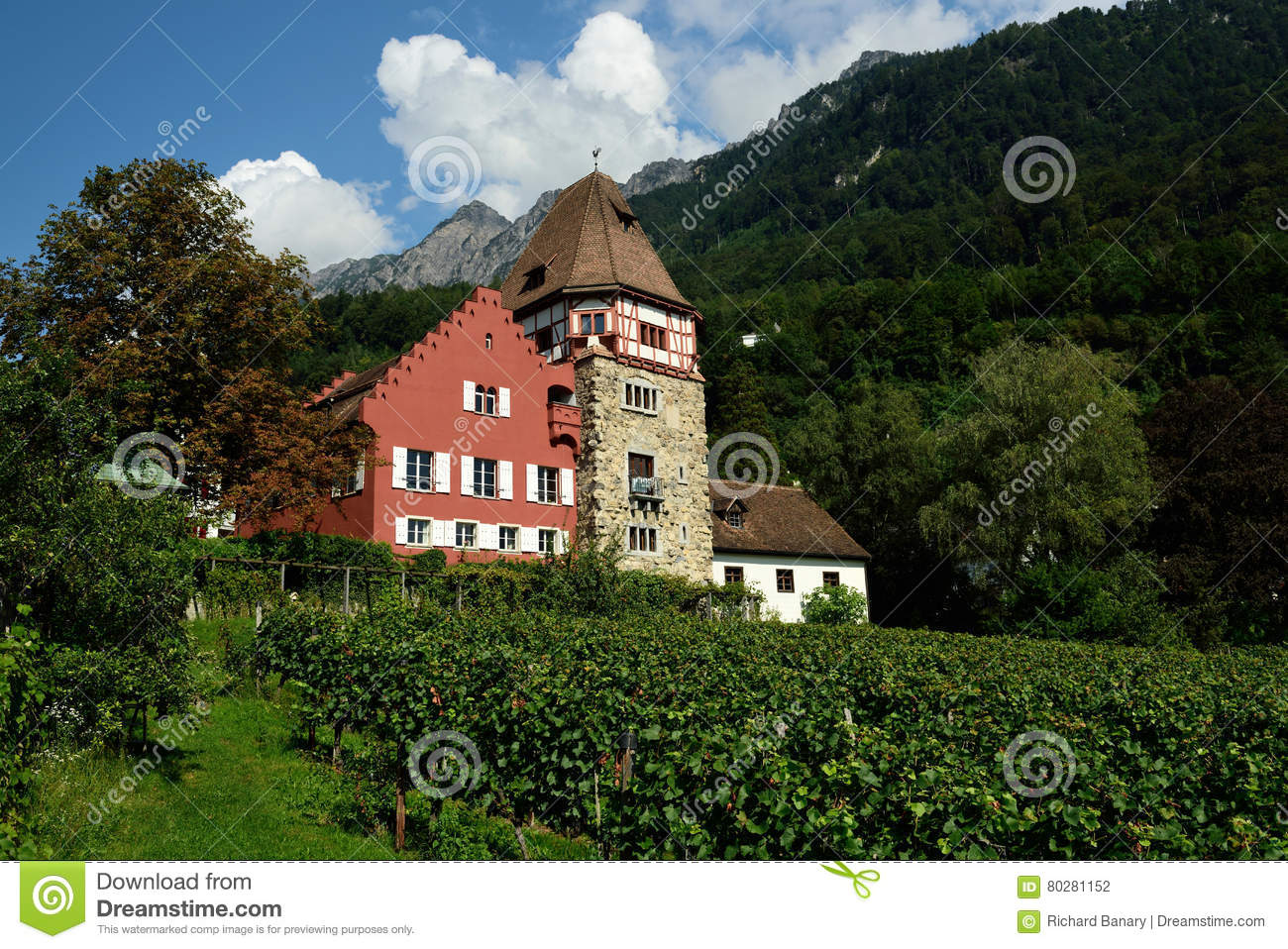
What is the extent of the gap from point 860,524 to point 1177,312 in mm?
42488

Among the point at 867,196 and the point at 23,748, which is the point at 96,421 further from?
the point at 867,196

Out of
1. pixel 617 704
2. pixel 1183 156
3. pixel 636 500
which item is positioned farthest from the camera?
pixel 1183 156

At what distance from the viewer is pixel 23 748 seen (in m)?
8.17

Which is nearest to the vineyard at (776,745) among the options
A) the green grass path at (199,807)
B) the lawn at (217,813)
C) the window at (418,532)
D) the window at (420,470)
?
the lawn at (217,813)

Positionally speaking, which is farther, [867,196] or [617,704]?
[867,196]

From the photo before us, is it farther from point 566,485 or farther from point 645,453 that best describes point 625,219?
point 566,485

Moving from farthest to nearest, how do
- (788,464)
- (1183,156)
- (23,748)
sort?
(1183,156) < (788,464) < (23,748)

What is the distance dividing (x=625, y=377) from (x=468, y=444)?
7.44 metres

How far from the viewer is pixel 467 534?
30359mm

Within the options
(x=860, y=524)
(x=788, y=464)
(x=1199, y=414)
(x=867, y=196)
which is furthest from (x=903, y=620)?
(x=867, y=196)

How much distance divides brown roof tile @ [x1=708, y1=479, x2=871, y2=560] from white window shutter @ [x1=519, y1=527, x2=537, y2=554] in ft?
29.9

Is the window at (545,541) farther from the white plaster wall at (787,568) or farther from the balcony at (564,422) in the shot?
the white plaster wall at (787,568)

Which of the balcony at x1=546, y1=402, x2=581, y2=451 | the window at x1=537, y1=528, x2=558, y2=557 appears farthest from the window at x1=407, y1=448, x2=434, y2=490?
the balcony at x1=546, y1=402, x2=581, y2=451

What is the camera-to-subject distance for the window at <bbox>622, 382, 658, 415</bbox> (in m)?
35.5
